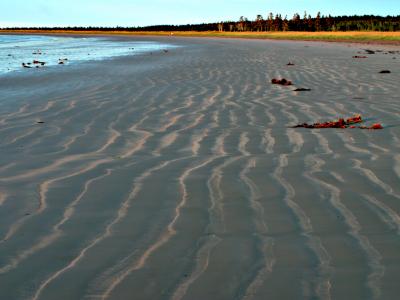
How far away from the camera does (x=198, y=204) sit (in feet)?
11.1

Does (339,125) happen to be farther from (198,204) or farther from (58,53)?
(58,53)

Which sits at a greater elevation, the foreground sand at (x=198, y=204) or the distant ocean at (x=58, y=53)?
the foreground sand at (x=198, y=204)

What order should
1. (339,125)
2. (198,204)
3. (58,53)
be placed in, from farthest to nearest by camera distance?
(58,53) → (339,125) → (198,204)

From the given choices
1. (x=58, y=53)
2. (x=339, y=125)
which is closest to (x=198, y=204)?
(x=339, y=125)

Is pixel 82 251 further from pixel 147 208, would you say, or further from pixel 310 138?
pixel 310 138

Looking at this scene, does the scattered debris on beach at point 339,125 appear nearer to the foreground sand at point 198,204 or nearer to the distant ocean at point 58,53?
the foreground sand at point 198,204

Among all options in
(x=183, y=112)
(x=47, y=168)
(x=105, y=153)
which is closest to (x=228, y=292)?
(x=47, y=168)

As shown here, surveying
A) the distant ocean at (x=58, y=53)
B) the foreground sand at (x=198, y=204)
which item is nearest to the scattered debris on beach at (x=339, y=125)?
the foreground sand at (x=198, y=204)

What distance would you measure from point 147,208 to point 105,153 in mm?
1639

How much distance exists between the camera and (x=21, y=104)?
820 centimetres

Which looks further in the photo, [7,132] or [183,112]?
[183,112]

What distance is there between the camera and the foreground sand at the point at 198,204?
2355mm

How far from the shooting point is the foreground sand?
7.73ft

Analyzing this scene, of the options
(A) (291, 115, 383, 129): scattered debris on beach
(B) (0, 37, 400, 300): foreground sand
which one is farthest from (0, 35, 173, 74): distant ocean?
(A) (291, 115, 383, 129): scattered debris on beach
